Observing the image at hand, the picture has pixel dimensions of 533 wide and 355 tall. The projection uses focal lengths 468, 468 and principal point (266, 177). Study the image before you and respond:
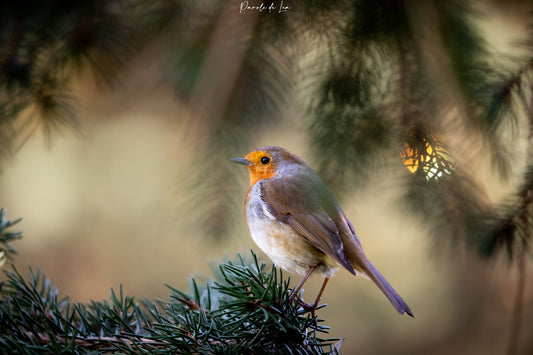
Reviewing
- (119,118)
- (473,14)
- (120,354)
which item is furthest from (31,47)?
(119,118)

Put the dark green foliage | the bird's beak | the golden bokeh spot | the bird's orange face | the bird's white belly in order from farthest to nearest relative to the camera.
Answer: the bird's orange face, the bird's white belly, the bird's beak, the dark green foliage, the golden bokeh spot

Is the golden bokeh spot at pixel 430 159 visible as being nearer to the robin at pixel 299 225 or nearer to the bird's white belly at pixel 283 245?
the robin at pixel 299 225

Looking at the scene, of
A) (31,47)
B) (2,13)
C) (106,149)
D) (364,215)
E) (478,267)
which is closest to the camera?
(2,13)

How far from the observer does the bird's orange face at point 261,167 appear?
1.19 metres

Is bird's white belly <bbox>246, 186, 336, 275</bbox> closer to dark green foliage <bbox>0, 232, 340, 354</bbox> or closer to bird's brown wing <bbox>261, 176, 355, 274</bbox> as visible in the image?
bird's brown wing <bbox>261, 176, 355, 274</bbox>

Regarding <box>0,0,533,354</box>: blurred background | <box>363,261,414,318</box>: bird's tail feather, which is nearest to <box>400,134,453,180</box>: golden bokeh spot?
<box>0,0,533,354</box>: blurred background

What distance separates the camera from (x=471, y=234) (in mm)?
928

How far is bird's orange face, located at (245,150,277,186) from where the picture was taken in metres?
1.19

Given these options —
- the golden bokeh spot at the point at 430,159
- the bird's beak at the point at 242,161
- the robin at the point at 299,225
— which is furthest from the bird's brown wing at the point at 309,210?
the golden bokeh spot at the point at 430,159

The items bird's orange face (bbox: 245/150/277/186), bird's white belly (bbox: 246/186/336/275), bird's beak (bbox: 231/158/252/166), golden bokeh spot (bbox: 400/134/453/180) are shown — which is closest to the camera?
golden bokeh spot (bbox: 400/134/453/180)

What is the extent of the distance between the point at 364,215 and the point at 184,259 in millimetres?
1047

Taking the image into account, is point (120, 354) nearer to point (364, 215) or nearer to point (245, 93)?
point (245, 93)

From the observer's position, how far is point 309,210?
1104 millimetres

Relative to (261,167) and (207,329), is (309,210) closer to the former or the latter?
(261,167)
